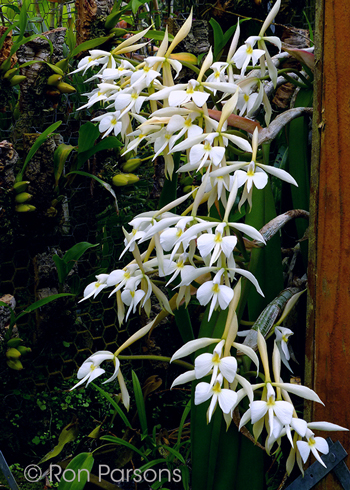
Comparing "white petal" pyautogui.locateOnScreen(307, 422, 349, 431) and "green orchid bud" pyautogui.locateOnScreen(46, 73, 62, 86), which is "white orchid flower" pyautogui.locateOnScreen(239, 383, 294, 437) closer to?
"white petal" pyautogui.locateOnScreen(307, 422, 349, 431)

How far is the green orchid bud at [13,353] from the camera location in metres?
1.16

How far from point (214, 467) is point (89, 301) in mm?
765

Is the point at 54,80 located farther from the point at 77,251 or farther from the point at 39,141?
the point at 77,251

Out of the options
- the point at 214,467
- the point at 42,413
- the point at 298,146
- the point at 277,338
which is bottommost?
the point at 42,413

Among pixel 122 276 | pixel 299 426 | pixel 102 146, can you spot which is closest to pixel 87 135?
pixel 102 146

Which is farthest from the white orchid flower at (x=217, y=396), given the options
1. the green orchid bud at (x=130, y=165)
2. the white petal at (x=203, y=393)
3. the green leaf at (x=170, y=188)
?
the green orchid bud at (x=130, y=165)

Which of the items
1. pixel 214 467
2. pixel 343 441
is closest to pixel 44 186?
pixel 214 467

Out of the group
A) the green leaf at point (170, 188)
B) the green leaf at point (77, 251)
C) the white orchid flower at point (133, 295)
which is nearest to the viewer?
the white orchid flower at point (133, 295)

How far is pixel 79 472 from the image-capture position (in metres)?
0.95

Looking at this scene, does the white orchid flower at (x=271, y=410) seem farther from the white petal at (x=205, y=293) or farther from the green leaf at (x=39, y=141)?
the green leaf at (x=39, y=141)

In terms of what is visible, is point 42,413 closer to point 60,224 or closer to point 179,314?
point 60,224

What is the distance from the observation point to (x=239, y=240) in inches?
27.0

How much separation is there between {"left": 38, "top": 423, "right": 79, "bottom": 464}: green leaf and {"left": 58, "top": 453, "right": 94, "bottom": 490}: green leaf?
0.25 metres

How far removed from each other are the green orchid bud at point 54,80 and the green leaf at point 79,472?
997mm
